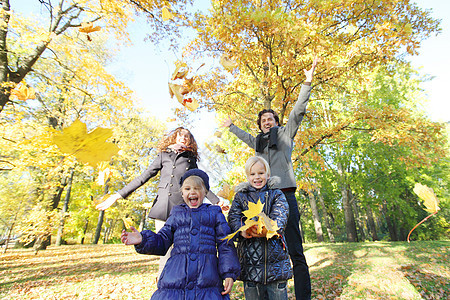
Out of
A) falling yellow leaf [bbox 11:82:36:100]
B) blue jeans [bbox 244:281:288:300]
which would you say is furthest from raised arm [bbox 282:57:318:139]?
falling yellow leaf [bbox 11:82:36:100]

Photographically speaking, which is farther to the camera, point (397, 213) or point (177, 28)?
point (397, 213)

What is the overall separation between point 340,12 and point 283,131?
11.5 feet

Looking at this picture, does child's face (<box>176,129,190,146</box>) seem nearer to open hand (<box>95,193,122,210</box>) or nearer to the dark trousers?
open hand (<box>95,193,122,210</box>)

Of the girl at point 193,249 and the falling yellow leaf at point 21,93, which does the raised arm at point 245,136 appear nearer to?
the girl at point 193,249

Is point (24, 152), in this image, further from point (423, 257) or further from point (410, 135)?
point (423, 257)

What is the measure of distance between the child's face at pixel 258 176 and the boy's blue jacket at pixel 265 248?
78 millimetres

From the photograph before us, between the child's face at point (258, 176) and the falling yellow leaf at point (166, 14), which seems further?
the falling yellow leaf at point (166, 14)

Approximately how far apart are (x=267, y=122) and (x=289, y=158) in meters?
0.57

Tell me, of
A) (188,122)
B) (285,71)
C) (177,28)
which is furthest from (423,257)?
(177,28)

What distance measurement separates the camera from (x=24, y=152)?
231 inches

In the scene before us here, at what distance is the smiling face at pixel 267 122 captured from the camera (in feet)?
8.87

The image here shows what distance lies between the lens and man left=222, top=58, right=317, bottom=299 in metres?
2.15

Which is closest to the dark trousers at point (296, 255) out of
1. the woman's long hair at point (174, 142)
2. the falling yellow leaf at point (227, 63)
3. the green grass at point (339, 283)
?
the woman's long hair at point (174, 142)

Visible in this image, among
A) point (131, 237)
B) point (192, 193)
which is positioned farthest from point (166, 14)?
point (131, 237)
